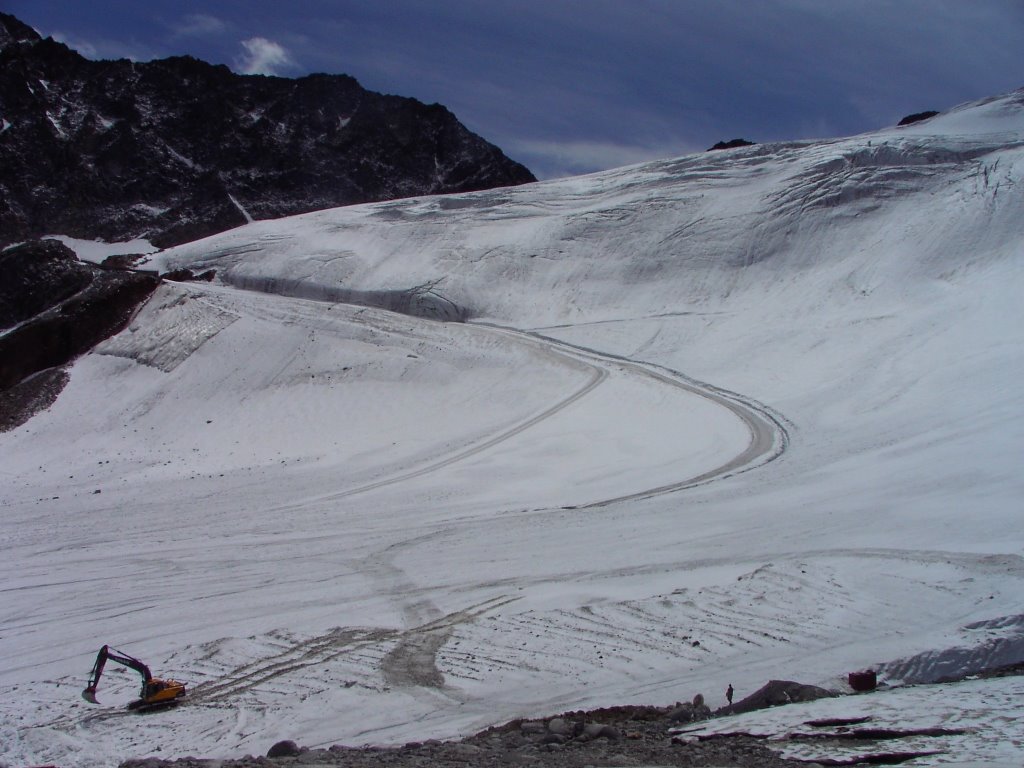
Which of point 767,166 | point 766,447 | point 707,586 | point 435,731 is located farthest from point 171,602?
point 767,166

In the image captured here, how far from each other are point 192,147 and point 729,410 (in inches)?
2614

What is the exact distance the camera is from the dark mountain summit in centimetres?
7188

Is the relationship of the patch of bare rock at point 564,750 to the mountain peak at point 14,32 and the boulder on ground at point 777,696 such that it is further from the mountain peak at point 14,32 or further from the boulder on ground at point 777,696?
the mountain peak at point 14,32

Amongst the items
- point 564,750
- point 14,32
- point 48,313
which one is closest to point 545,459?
point 564,750

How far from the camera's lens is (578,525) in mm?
15586

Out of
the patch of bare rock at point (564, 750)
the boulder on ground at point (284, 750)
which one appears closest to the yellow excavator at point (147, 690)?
the patch of bare rock at point (564, 750)

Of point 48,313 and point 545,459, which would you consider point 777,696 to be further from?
point 48,313

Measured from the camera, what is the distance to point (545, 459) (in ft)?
69.7

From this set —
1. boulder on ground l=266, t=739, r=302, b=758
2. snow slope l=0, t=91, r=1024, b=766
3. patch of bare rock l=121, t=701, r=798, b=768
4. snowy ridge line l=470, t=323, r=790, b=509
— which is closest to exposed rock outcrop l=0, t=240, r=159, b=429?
snow slope l=0, t=91, r=1024, b=766

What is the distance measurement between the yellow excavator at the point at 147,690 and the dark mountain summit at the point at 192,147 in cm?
6335

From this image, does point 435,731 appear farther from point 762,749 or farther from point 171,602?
point 171,602

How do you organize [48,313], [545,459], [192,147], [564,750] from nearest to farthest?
[564,750], [545,459], [48,313], [192,147]

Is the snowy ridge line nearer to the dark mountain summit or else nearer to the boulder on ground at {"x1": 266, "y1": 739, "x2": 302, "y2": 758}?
the boulder on ground at {"x1": 266, "y1": 739, "x2": 302, "y2": 758}

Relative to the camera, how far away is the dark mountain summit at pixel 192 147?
7188 cm
